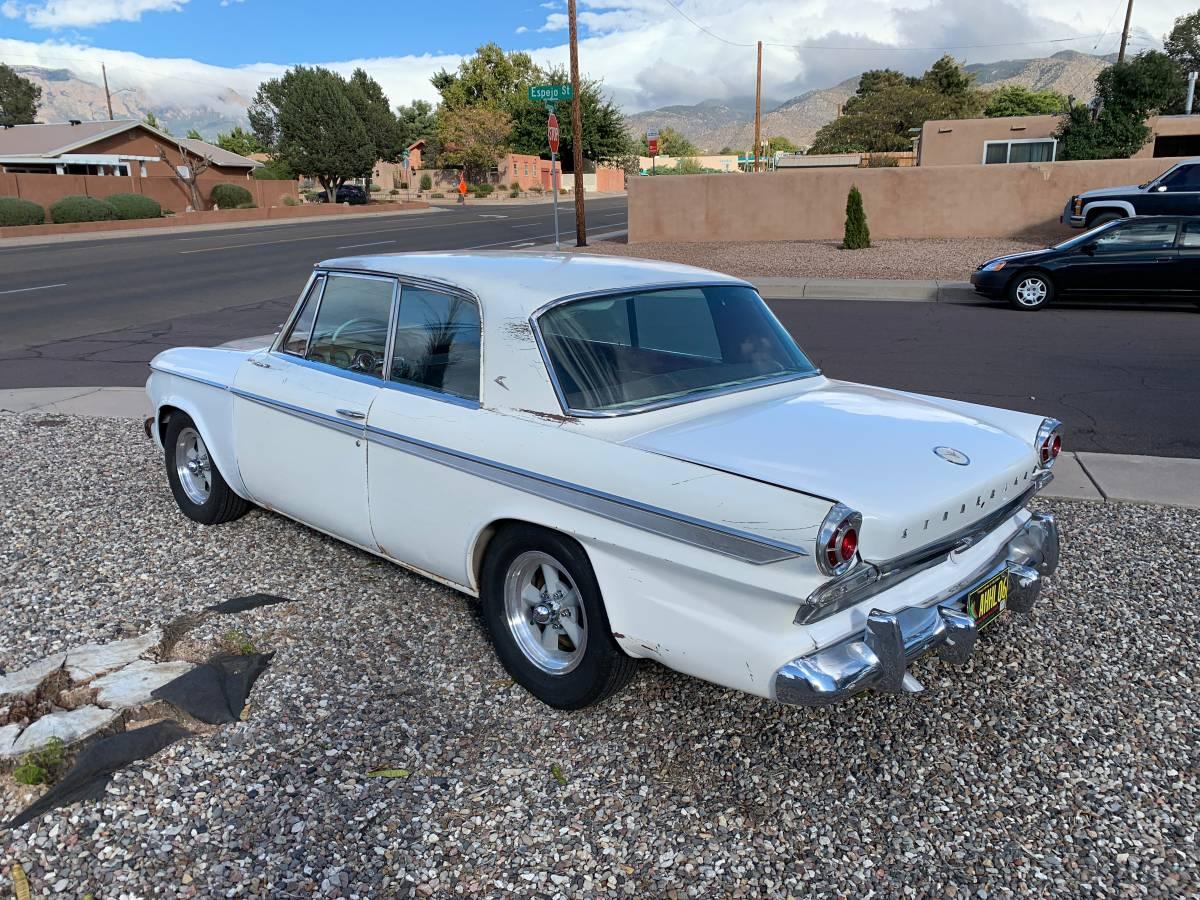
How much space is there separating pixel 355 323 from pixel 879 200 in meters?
19.7

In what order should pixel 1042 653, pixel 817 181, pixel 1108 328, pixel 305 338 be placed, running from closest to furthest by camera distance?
1. pixel 1042 653
2. pixel 305 338
3. pixel 1108 328
4. pixel 817 181

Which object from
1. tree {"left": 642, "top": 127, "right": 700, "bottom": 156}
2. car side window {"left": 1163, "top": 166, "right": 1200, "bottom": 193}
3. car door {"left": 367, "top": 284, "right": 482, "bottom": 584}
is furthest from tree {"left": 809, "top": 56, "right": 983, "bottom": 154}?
car door {"left": 367, "top": 284, "right": 482, "bottom": 584}

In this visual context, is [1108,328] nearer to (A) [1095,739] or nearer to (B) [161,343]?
(A) [1095,739]

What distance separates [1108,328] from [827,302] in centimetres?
Answer: 416

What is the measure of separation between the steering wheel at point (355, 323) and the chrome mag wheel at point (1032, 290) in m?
11.5

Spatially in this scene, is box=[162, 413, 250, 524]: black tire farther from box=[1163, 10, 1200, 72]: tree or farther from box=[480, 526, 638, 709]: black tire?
box=[1163, 10, 1200, 72]: tree

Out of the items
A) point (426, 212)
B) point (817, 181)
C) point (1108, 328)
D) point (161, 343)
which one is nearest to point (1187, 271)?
point (1108, 328)

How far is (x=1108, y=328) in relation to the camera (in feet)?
37.5

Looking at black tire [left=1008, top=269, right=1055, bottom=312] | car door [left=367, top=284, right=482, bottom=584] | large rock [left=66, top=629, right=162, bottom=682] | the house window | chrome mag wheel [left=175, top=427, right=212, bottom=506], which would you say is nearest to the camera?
car door [left=367, top=284, right=482, bottom=584]

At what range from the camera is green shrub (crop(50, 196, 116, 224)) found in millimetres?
34375

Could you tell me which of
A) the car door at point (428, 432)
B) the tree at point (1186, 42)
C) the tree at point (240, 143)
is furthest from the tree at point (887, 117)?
the car door at point (428, 432)

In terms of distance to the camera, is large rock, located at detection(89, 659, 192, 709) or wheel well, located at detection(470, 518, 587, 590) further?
large rock, located at detection(89, 659, 192, 709)

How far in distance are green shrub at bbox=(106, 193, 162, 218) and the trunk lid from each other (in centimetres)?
3983

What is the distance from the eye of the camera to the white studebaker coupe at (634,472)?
2709 mm
